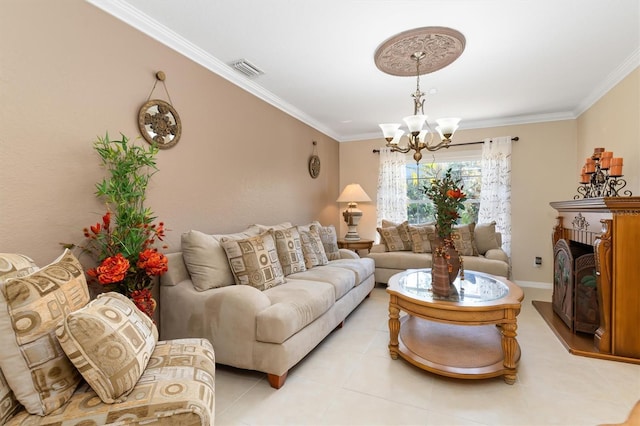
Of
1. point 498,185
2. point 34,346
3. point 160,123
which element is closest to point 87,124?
point 160,123

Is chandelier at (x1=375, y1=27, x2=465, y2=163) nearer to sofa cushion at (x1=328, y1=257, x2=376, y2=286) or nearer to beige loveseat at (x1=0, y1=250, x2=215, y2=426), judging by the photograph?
sofa cushion at (x1=328, y1=257, x2=376, y2=286)

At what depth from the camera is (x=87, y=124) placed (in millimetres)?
1895

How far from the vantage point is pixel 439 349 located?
232 centimetres

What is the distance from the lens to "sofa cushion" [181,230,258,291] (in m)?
2.25

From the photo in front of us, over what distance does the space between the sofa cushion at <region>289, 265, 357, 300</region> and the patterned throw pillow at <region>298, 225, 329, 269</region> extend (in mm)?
121

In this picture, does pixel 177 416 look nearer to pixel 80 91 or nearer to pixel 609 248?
pixel 80 91

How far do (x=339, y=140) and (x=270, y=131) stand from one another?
226cm

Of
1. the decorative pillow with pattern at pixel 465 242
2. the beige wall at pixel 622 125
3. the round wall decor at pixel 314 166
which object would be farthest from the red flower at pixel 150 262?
the beige wall at pixel 622 125

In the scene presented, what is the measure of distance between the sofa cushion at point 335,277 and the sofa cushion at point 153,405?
154 centimetres

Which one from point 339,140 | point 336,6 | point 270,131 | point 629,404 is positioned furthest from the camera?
point 339,140

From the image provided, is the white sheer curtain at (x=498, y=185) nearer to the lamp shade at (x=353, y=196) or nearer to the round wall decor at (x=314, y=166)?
the lamp shade at (x=353, y=196)

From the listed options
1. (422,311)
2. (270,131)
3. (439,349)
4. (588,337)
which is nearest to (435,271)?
(422,311)

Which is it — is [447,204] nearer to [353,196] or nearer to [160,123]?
[160,123]

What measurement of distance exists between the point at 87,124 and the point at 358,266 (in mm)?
2739
